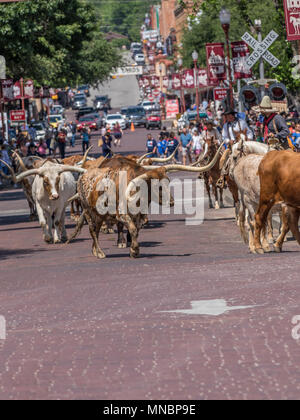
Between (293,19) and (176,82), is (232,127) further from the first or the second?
(176,82)

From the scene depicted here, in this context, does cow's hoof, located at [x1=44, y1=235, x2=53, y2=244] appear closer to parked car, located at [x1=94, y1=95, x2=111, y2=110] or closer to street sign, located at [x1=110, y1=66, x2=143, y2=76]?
parked car, located at [x1=94, y1=95, x2=111, y2=110]

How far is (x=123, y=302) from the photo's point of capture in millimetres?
12188

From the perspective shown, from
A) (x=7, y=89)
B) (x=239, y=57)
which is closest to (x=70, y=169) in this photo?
(x=239, y=57)

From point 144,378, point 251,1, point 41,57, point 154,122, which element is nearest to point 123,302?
point 144,378

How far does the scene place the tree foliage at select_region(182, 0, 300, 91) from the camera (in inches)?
→ 1654

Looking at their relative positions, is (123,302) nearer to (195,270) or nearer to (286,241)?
(195,270)

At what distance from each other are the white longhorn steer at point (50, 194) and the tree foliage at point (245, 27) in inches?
673

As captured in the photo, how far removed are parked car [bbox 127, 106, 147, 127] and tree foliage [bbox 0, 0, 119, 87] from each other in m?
23.5

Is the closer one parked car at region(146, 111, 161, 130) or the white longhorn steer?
the white longhorn steer

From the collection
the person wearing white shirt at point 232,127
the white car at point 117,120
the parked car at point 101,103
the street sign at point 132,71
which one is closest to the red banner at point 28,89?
the white car at point 117,120

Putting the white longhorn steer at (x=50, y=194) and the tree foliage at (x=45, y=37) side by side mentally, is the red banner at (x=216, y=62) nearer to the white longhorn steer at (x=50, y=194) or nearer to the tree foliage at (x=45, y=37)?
the tree foliage at (x=45, y=37)

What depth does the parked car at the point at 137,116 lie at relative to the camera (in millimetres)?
102688

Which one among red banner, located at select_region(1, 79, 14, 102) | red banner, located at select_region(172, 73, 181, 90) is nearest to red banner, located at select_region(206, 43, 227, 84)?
red banner, located at select_region(1, 79, 14, 102)
